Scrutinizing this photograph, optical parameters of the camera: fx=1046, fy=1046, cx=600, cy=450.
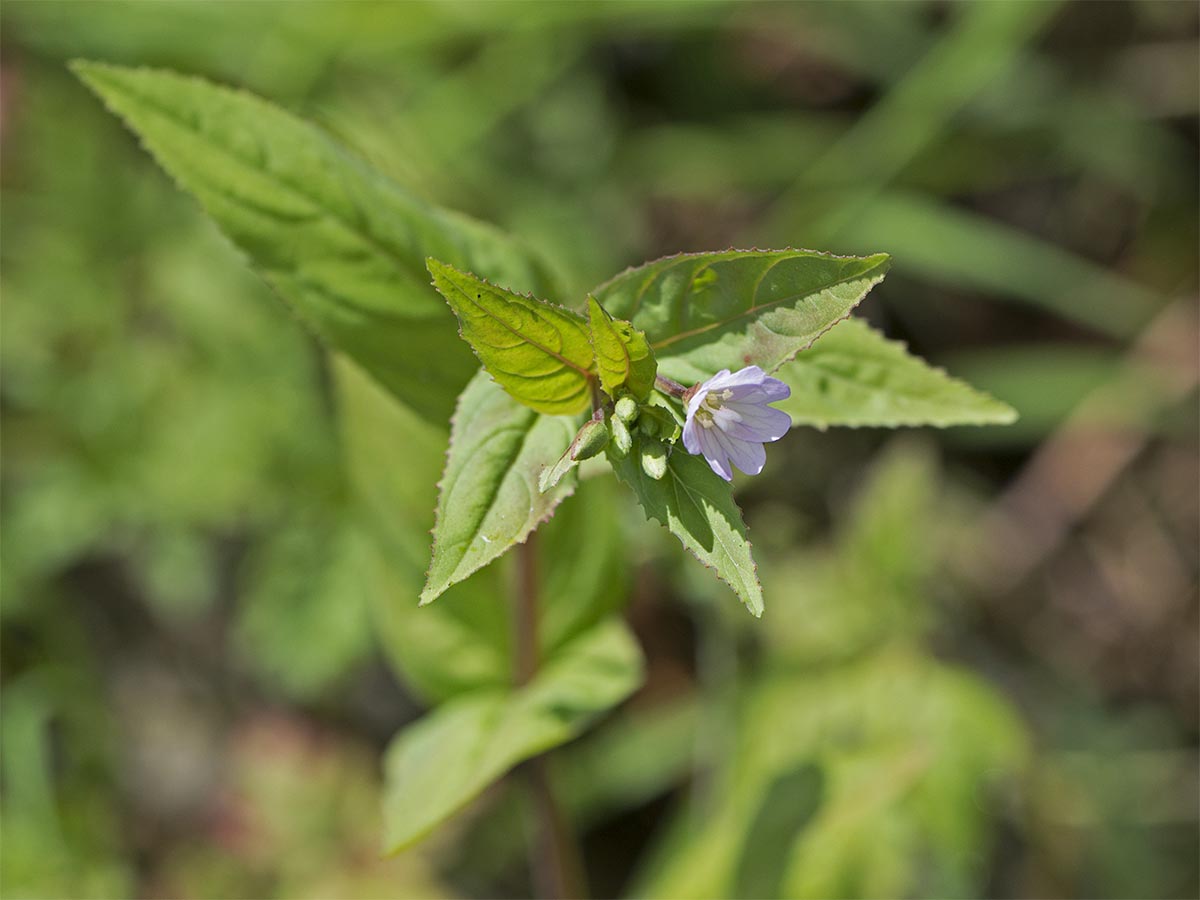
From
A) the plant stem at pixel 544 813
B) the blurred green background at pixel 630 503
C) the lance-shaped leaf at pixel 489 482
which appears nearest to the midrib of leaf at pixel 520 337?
the lance-shaped leaf at pixel 489 482

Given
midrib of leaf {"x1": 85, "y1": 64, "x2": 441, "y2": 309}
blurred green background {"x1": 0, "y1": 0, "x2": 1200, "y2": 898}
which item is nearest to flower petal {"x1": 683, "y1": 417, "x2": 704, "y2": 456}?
midrib of leaf {"x1": 85, "y1": 64, "x2": 441, "y2": 309}

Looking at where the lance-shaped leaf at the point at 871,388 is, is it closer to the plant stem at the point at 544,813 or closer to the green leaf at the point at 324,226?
the green leaf at the point at 324,226

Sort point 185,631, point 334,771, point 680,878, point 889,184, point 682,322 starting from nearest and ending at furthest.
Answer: point 682,322, point 680,878, point 334,771, point 889,184, point 185,631

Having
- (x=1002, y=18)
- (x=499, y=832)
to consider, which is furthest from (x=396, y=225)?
(x=1002, y=18)

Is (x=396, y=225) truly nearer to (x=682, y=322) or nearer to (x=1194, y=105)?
(x=682, y=322)


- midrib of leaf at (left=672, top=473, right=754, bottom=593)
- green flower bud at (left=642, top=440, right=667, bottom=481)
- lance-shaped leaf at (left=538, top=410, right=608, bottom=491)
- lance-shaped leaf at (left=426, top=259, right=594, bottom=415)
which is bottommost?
midrib of leaf at (left=672, top=473, right=754, bottom=593)

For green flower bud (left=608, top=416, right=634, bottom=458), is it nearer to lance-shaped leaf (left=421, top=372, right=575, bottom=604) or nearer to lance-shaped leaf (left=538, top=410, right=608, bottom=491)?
lance-shaped leaf (left=538, top=410, right=608, bottom=491)
